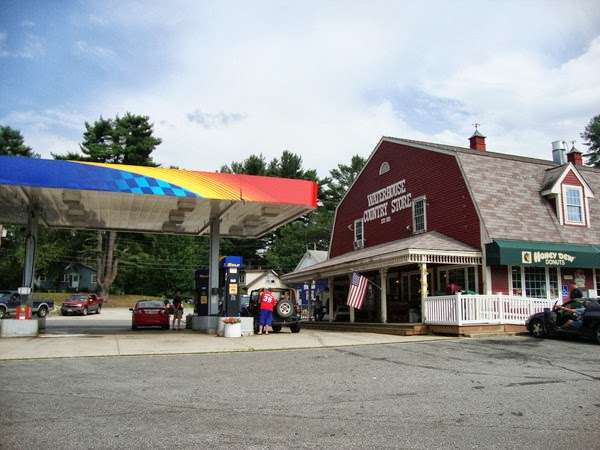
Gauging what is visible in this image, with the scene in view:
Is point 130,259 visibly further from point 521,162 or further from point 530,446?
point 530,446

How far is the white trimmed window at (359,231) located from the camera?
98.6 ft

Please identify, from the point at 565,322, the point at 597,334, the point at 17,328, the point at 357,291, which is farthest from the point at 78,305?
the point at 597,334

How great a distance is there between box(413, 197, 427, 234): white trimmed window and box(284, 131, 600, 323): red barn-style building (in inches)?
1.8

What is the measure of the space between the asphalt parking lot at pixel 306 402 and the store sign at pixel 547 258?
318 inches

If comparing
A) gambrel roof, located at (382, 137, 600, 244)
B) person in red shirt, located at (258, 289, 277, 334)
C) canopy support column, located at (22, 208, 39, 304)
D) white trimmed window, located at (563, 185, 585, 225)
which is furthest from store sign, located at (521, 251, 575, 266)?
canopy support column, located at (22, 208, 39, 304)

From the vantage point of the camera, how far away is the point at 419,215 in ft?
82.3

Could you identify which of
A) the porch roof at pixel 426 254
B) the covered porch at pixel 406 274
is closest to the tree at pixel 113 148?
the covered porch at pixel 406 274

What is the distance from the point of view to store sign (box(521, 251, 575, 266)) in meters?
19.8

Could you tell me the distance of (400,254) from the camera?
1956 centimetres

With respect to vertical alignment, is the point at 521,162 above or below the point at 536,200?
above

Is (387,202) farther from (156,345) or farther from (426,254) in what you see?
(156,345)

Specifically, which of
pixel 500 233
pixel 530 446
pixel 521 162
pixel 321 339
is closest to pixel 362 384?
pixel 530 446

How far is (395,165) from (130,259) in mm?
42897

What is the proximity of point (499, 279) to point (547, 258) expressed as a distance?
189 cm
